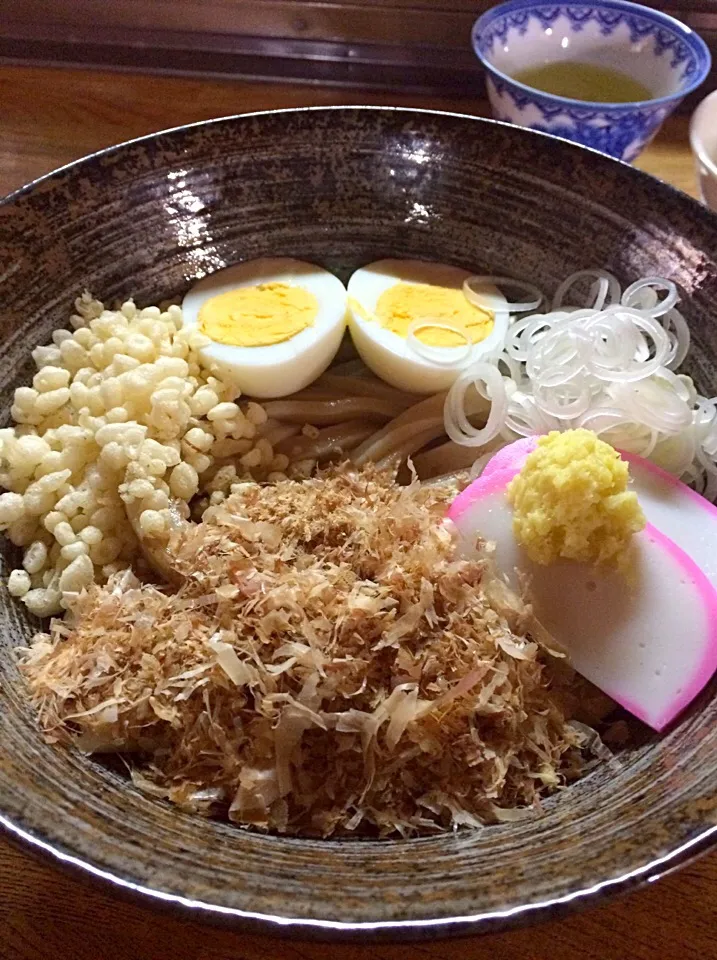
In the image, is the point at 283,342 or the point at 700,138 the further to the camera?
the point at 700,138

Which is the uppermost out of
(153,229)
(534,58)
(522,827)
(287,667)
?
(534,58)

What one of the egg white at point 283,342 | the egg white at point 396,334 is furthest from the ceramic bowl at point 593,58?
the egg white at point 283,342

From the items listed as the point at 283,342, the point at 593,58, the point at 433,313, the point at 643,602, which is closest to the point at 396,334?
the point at 433,313

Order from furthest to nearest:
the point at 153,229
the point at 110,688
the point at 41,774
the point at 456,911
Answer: the point at 153,229
the point at 110,688
the point at 41,774
the point at 456,911

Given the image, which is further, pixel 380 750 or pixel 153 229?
pixel 153 229

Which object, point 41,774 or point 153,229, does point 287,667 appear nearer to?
point 41,774

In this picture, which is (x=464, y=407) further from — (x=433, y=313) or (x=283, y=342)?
(x=283, y=342)

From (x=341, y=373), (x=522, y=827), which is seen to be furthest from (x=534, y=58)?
(x=522, y=827)
